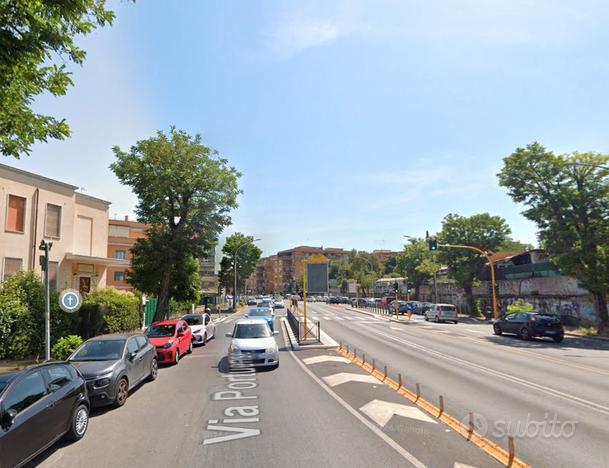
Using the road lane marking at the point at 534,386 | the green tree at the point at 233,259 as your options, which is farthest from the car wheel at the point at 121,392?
the green tree at the point at 233,259

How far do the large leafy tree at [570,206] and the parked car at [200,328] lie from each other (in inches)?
822

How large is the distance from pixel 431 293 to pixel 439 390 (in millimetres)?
50734

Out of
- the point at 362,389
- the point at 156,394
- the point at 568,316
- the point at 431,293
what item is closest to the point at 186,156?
the point at 156,394

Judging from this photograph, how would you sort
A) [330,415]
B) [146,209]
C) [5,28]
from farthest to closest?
[146,209], [330,415], [5,28]

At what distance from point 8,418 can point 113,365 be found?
405 centimetres

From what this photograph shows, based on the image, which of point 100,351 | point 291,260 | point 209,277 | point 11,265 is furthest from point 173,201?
point 291,260

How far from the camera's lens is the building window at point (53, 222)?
21.8 m

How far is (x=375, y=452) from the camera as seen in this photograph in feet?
20.4

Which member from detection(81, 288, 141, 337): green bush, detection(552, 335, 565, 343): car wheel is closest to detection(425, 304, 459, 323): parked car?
detection(552, 335, 565, 343): car wheel

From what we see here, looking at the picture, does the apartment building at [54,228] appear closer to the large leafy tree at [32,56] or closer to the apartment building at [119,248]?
the large leafy tree at [32,56]

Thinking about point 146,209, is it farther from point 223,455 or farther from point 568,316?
point 568,316

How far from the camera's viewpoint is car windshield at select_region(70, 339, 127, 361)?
992cm

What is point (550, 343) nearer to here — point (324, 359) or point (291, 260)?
point (324, 359)

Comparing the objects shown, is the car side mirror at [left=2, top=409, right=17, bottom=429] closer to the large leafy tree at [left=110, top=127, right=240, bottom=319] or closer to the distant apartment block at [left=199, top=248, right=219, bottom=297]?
the large leafy tree at [left=110, top=127, right=240, bottom=319]
